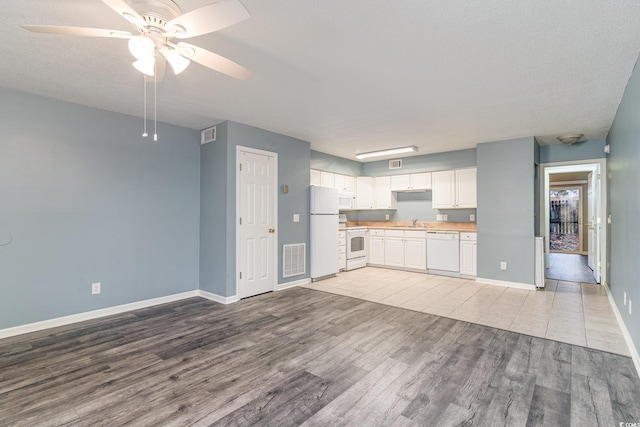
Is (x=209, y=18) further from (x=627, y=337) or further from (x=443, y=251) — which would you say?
(x=443, y=251)

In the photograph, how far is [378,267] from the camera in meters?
6.81

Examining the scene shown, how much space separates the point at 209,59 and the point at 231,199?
2394 millimetres

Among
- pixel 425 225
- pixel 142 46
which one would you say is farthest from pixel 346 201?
pixel 142 46

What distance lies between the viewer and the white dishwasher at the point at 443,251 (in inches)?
227

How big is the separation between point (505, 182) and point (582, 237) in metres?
6.45

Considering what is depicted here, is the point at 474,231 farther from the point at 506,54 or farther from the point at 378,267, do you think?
the point at 506,54

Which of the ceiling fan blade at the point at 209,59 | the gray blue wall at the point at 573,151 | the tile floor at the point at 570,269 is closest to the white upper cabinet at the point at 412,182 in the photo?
the gray blue wall at the point at 573,151

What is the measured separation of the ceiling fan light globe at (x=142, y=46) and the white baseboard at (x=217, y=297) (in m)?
3.15

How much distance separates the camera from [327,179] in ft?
21.3

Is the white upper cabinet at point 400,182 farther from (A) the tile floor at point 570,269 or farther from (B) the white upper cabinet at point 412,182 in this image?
(A) the tile floor at point 570,269

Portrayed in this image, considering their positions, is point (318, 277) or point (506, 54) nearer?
point (506, 54)

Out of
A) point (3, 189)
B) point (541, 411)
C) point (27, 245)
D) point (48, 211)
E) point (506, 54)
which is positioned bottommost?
point (541, 411)

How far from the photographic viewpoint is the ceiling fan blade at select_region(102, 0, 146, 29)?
150 cm

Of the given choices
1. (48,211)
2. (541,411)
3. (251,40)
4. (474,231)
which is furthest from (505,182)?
(48,211)
